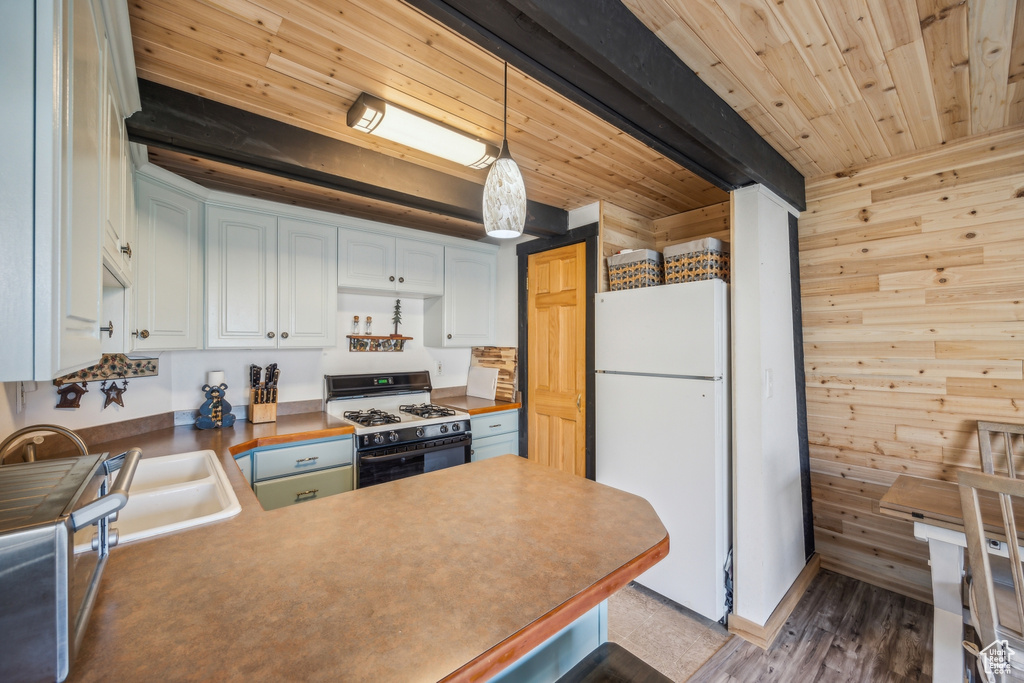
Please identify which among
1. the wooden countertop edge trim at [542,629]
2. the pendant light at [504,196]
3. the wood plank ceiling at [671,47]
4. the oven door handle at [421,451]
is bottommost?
the oven door handle at [421,451]

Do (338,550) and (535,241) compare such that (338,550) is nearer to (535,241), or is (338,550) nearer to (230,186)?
(230,186)

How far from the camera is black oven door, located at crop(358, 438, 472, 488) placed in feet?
8.35

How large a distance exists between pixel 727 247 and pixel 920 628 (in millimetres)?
2186

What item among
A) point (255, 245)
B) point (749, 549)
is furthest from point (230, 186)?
point (749, 549)

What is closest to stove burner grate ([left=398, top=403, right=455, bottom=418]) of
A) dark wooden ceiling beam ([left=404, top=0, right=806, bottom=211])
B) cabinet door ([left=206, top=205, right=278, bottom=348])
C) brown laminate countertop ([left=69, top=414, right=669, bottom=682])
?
cabinet door ([left=206, top=205, right=278, bottom=348])

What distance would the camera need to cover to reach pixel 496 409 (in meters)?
3.28

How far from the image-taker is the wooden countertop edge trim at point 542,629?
0.69 metres

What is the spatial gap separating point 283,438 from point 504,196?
6.25 ft

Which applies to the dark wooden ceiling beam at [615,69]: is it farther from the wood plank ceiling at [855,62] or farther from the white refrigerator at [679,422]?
the white refrigerator at [679,422]

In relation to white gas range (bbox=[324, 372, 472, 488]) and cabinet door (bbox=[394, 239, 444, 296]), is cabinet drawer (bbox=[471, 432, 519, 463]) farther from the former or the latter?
cabinet door (bbox=[394, 239, 444, 296])

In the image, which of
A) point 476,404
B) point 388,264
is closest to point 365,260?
point 388,264

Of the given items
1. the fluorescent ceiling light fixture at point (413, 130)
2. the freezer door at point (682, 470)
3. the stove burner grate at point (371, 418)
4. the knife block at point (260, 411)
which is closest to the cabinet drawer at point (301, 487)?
the stove burner grate at point (371, 418)

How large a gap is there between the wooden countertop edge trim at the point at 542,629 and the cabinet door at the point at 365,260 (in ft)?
8.27

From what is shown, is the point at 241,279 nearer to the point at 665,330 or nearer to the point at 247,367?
the point at 247,367
